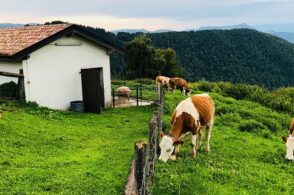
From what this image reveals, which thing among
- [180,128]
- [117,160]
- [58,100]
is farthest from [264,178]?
[58,100]

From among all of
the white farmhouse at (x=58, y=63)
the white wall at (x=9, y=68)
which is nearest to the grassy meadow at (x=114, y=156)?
the white farmhouse at (x=58, y=63)

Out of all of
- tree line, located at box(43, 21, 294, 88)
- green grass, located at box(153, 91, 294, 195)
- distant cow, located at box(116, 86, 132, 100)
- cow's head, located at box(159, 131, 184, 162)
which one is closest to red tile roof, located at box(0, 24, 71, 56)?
distant cow, located at box(116, 86, 132, 100)

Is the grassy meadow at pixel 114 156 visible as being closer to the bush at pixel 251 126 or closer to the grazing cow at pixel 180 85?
the bush at pixel 251 126

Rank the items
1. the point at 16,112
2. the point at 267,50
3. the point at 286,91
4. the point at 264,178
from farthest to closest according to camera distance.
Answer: the point at 267,50 < the point at 286,91 < the point at 16,112 < the point at 264,178

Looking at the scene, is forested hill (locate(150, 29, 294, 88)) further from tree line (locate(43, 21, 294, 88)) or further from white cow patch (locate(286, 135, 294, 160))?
white cow patch (locate(286, 135, 294, 160))

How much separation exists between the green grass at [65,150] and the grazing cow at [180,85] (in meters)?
9.51

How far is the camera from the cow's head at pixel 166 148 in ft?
37.7

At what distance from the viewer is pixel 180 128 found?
12320 millimetres

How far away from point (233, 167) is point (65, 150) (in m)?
5.52

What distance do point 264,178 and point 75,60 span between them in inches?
581

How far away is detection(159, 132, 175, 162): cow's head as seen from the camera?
37.7ft

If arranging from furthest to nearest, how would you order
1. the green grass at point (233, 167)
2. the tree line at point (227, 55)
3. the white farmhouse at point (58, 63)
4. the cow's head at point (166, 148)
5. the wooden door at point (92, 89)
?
the tree line at point (227, 55), the wooden door at point (92, 89), the white farmhouse at point (58, 63), the cow's head at point (166, 148), the green grass at point (233, 167)

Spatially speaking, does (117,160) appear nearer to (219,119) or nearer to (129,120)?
(129,120)

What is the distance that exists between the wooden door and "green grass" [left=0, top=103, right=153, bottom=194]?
33.6 inches
